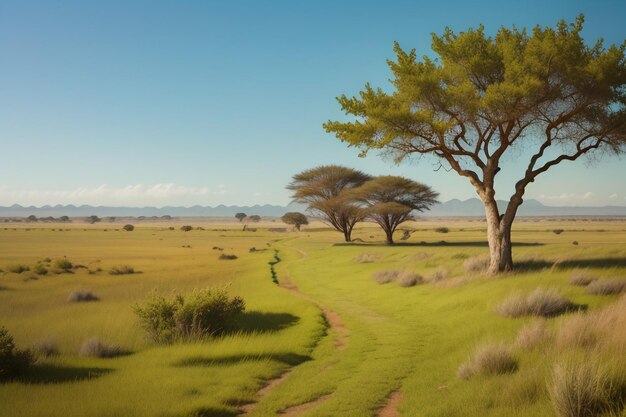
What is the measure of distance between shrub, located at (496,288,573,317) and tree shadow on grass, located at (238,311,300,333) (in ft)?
25.6

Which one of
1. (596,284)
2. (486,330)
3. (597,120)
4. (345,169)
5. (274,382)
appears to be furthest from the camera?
(345,169)

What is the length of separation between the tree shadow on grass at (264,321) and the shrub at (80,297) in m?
10.2

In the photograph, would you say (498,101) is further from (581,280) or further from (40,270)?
(40,270)

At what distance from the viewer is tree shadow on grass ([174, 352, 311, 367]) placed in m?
12.0

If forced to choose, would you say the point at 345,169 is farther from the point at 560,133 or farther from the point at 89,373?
the point at 89,373

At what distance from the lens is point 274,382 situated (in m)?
10.7

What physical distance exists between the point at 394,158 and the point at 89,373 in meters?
18.4

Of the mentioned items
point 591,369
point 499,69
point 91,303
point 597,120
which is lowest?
point 91,303

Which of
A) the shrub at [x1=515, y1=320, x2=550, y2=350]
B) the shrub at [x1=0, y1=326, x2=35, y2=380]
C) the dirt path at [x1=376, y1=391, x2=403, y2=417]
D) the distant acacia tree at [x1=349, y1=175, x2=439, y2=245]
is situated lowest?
the dirt path at [x1=376, y1=391, x2=403, y2=417]

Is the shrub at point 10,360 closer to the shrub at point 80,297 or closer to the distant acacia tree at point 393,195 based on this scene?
the shrub at point 80,297

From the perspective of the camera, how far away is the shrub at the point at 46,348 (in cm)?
1255

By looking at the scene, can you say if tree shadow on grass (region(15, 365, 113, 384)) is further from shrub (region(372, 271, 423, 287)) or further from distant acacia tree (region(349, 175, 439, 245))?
distant acacia tree (region(349, 175, 439, 245))

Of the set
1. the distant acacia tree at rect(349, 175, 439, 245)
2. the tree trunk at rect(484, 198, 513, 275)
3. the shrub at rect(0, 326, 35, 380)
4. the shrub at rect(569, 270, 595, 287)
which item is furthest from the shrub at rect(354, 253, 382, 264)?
the shrub at rect(0, 326, 35, 380)

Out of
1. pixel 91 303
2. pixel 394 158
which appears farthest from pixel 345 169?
pixel 91 303
